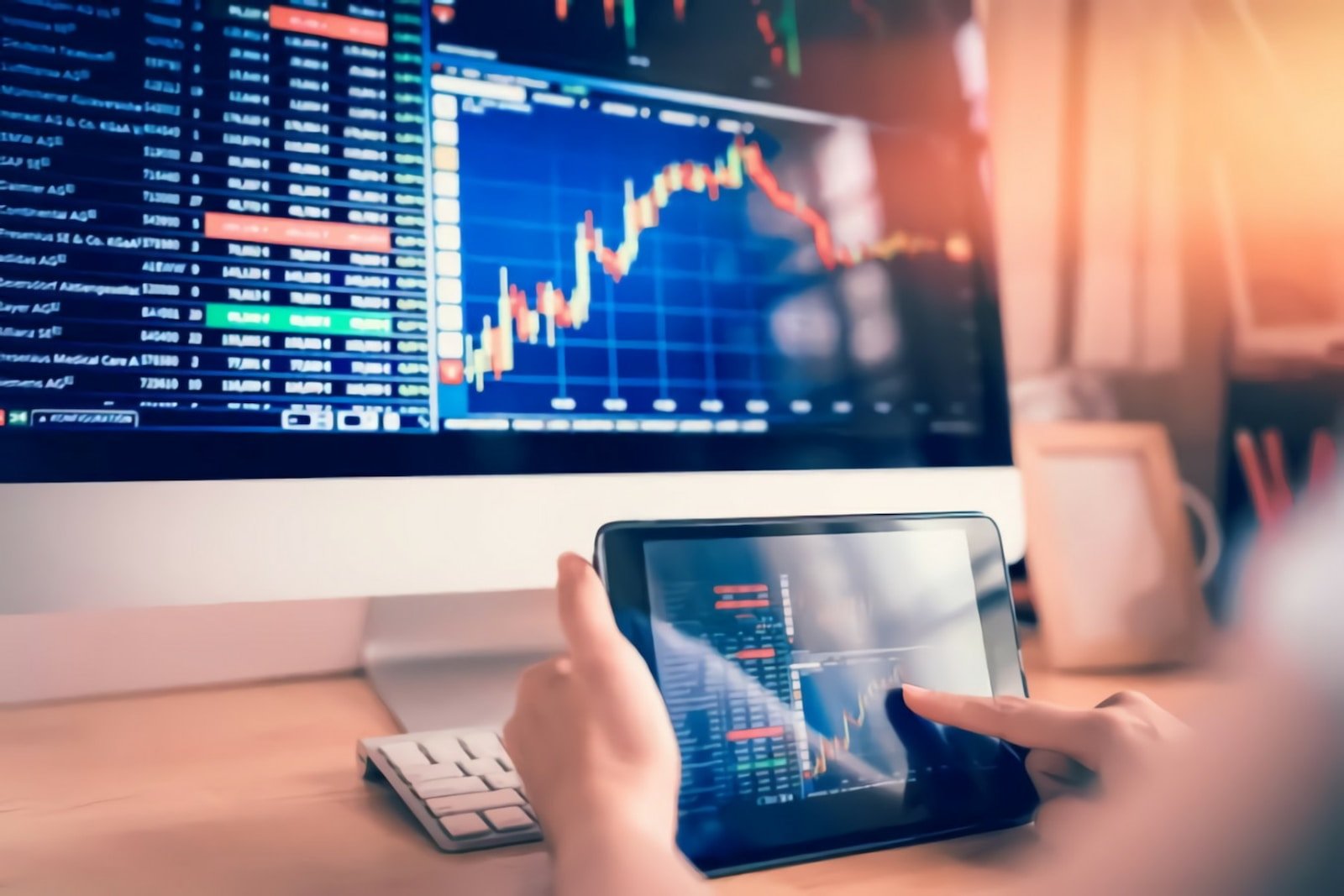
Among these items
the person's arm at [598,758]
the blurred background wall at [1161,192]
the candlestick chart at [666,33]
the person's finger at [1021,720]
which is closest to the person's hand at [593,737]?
the person's arm at [598,758]

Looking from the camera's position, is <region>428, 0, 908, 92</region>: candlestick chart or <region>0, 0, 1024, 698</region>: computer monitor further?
<region>428, 0, 908, 92</region>: candlestick chart

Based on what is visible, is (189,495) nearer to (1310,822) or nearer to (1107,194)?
(1310,822)

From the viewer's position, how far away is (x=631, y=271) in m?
0.62

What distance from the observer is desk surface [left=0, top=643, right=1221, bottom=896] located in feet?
1.21

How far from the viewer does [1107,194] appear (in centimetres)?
125

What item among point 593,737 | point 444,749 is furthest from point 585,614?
point 444,749

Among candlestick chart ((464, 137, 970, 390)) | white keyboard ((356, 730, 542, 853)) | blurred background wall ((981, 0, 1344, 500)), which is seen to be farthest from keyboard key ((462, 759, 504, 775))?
blurred background wall ((981, 0, 1344, 500))

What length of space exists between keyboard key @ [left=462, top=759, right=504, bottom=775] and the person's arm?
74mm

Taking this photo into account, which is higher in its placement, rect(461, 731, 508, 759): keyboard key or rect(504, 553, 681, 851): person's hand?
rect(504, 553, 681, 851): person's hand

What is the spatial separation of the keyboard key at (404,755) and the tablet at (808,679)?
0.15 m

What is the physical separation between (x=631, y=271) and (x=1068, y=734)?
387 millimetres

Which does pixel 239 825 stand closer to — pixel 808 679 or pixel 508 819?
pixel 508 819

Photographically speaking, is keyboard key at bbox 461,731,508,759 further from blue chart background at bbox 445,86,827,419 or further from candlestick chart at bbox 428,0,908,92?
candlestick chart at bbox 428,0,908,92

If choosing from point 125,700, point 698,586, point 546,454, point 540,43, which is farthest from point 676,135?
point 125,700
